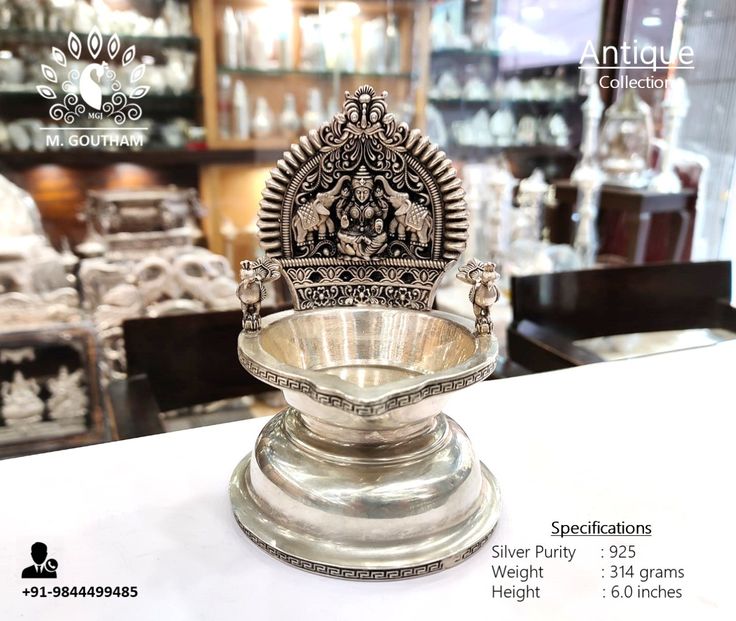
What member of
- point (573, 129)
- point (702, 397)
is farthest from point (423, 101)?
point (702, 397)

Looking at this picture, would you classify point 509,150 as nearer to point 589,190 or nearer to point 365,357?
point 589,190

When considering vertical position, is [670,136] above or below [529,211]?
above

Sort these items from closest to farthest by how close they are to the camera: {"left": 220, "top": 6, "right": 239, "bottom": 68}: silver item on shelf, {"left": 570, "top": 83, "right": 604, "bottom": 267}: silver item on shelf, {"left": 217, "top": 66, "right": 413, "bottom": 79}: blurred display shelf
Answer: {"left": 570, "top": 83, "right": 604, "bottom": 267}: silver item on shelf < {"left": 220, "top": 6, "right": 239, "bottom": 68}: silver item on shelf < {"left": 217, "top": 66, "right": 413, "bottom": 79}: blurred display shelf

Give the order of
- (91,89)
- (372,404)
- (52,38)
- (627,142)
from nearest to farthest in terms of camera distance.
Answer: (372,404) < (91,89) < (52,38) < (627,142)

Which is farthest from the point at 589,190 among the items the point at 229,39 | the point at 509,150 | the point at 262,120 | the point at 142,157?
the point at 142,157

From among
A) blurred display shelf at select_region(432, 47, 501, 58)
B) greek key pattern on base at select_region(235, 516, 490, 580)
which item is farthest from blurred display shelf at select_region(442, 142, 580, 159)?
greek key pattern on base at select_region(235, 516, 490, 580)

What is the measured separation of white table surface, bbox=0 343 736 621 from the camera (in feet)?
1.93

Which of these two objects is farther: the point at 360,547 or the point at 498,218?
the point at 498,218

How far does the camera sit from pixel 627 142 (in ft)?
8.49

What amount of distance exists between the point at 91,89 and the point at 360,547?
1.01 metres

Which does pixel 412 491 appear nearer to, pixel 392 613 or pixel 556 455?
pixel 392 613

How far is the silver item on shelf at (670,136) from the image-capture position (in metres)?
2.36

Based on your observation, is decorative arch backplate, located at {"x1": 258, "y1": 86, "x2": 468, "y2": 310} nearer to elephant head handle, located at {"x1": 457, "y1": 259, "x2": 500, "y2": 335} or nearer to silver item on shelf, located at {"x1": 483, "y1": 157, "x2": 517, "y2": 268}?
elephant head handle, located at {"x1": 457, "y1": 259, "x2": 500, "y2": 335}

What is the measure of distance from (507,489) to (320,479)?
0.84 feet
